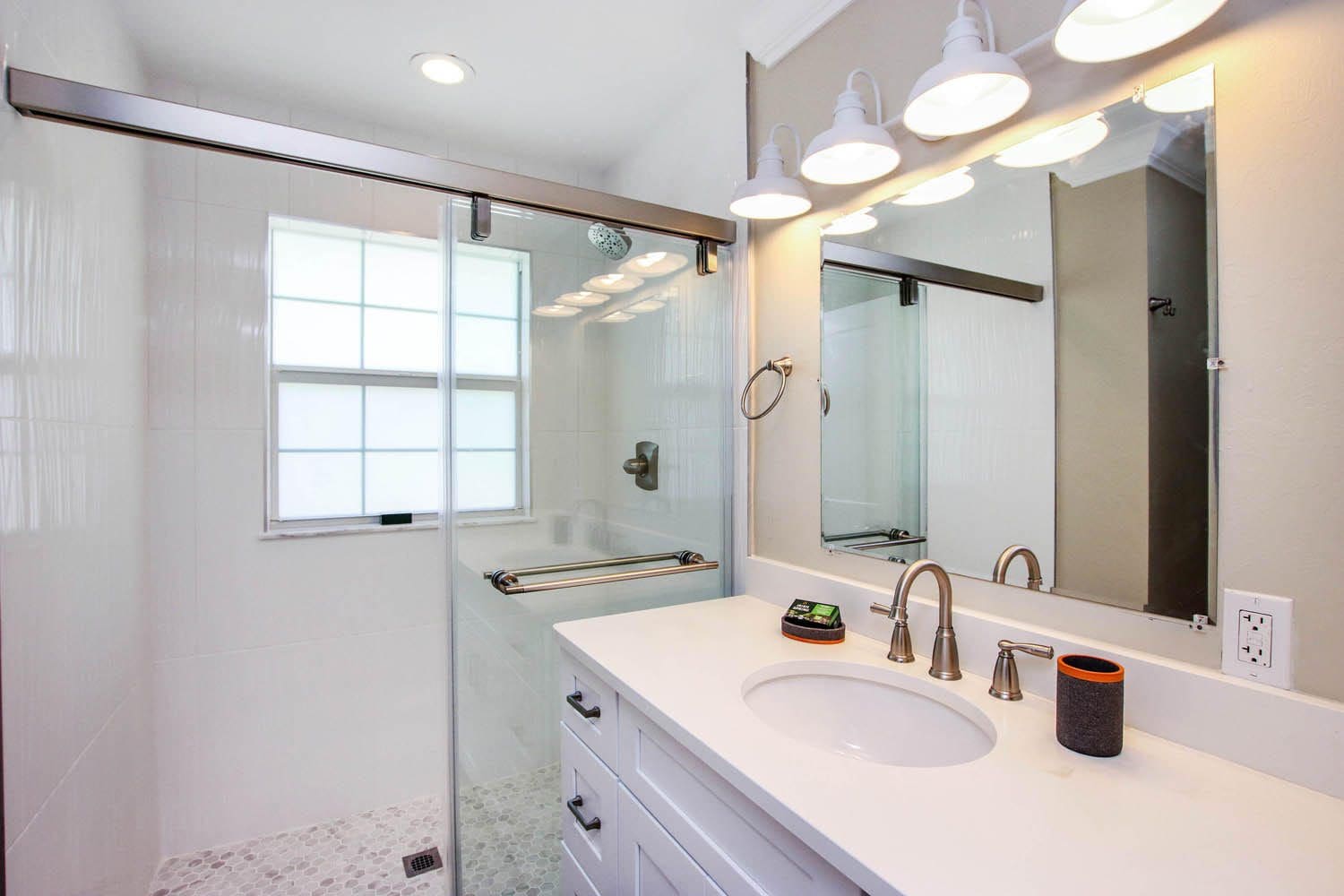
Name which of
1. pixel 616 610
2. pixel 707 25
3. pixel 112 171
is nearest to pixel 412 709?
pixel 616 610

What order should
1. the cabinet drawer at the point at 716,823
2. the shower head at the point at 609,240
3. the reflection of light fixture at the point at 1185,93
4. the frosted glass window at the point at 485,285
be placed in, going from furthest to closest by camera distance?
the shower head at the point at 609,240 → the frosted glass window at the point at 485,285 → the reflection of light fixture at the point at 1185,93 → the cabinet drawer at the point at 716,823

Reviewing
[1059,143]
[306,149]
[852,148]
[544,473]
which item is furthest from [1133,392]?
[306,149]

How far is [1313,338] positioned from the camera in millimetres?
751

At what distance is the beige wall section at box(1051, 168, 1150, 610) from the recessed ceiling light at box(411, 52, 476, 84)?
5.57ft

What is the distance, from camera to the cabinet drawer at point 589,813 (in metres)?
1.17

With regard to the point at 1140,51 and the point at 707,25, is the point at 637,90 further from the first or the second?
the point at 1140,51

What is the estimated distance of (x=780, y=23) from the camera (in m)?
1.57

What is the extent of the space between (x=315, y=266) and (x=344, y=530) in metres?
0.95

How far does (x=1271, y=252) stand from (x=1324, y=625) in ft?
1.55

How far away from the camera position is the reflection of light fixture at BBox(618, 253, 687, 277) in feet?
5.70

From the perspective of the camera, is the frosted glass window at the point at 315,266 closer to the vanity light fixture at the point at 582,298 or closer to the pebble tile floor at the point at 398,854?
the vanity light fixture at the point at 582,298

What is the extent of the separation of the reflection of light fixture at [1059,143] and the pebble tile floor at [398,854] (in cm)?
172

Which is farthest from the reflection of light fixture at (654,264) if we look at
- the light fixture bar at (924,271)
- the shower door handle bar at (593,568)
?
the shower door handle bar at (593,568)

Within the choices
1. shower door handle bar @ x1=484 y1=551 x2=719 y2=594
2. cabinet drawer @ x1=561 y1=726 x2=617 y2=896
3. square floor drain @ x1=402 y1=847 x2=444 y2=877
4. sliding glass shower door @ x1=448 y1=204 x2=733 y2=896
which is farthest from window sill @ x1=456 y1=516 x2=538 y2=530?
square floor drain @ x1=402 y1=847 x2=444 y2=877
